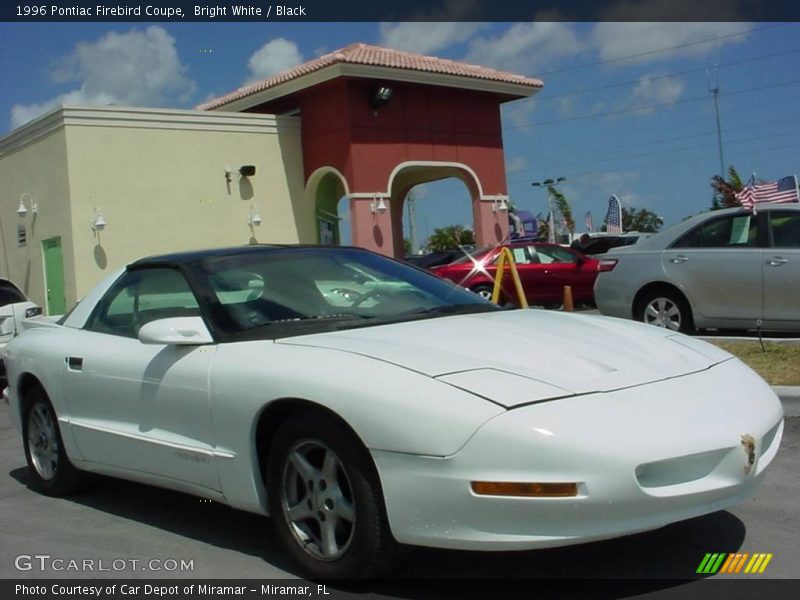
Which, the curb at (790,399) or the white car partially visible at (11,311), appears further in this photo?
the white car partially visible at (11,311)

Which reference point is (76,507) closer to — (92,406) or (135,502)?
(135,502)

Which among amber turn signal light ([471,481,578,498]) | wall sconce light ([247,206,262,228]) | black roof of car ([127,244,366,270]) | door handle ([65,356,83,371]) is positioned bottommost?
amber turn signal light ([471,481,578,498])

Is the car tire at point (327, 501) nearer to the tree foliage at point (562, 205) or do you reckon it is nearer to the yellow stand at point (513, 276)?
the yellow stand at point (513, 276)

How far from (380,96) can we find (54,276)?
8.08 m

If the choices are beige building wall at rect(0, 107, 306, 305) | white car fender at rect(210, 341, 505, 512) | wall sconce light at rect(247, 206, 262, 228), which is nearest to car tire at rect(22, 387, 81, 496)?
white car fender at rect(210, 341, 505, 512)

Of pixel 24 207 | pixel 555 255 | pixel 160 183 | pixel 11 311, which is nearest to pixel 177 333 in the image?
pixel 11 311

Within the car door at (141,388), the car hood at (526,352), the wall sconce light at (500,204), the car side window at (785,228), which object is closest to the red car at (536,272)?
the wall sconce light at (500,204)

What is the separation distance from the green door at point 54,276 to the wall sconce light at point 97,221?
94 cm

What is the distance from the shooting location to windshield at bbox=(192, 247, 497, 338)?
4.27 metres

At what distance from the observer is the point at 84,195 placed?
65.3 feet

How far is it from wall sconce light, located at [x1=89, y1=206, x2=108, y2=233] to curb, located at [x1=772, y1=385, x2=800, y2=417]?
16089 mm

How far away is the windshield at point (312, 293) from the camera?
168 inches

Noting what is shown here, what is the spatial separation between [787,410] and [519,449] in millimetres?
3859

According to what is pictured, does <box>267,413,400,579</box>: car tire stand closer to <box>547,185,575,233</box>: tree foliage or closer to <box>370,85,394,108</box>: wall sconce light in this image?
<box>370,85,394,108</box>: wall sconce light
